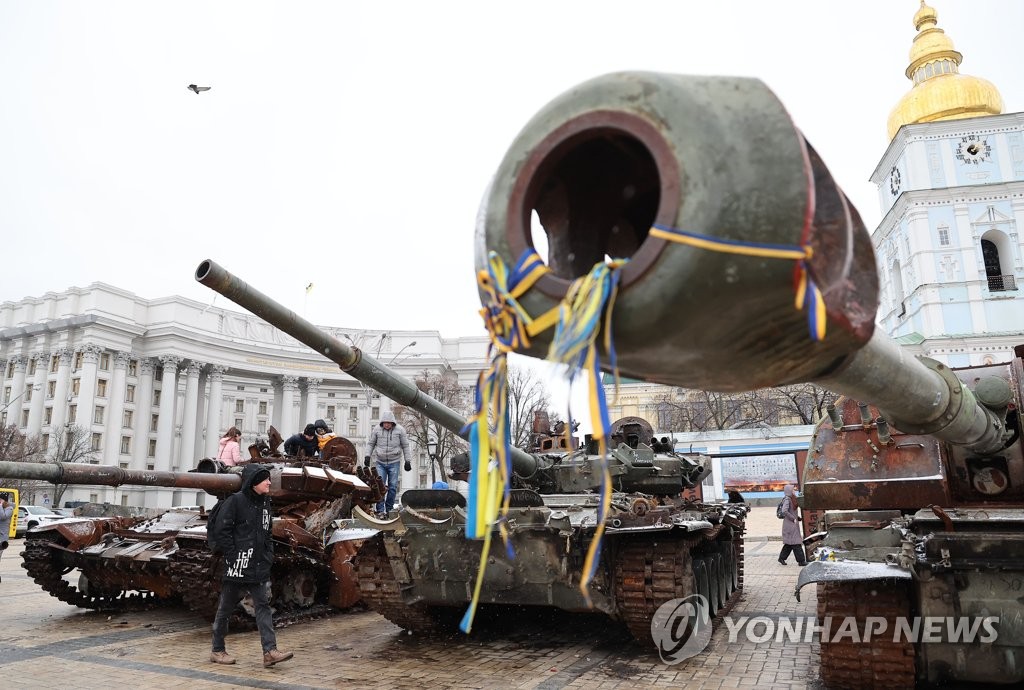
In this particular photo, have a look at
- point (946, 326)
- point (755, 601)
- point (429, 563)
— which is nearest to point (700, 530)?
point (429, 563)

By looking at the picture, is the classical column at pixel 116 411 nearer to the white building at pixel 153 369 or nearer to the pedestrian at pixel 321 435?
the white building at pixel 153 369

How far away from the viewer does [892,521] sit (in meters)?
5.19

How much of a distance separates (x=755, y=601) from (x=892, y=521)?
5.17 metres

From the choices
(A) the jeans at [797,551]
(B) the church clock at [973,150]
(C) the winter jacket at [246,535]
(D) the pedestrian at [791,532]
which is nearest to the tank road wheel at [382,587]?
(C) the winter jacket at [246,535]

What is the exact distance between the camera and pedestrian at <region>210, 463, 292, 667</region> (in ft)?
21.8

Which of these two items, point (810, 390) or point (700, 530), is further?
point (810, 390)

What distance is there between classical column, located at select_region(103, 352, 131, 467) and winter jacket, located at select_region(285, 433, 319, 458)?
51.2 m

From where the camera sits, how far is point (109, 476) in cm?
778

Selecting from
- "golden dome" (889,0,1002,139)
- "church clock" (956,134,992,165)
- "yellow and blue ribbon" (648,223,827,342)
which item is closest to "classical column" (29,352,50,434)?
"golden dome" (889,0,1002,139)

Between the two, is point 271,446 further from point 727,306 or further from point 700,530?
point 727,306

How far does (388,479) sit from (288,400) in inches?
2203

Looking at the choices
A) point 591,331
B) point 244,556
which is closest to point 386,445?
point 244,556

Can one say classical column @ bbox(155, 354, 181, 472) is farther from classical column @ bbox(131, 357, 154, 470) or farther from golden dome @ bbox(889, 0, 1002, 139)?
golden dome @ bbox(889, 0, 1002, 139)

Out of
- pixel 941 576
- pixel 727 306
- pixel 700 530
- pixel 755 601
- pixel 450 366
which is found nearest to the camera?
pixel 727 306
